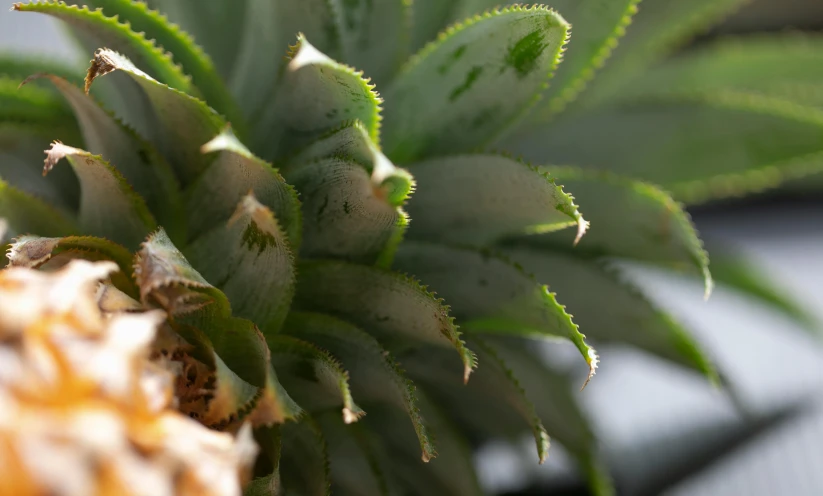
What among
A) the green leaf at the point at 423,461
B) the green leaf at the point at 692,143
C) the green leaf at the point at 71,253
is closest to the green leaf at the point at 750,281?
the green leaf at the point at 692,143

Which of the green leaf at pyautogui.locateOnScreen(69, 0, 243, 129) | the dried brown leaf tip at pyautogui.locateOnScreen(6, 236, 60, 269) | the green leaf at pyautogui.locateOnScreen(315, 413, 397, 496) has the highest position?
the green leaf at pyautogui.locateOnScreen(69, 0, 243, 129)

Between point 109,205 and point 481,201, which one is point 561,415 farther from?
point 109,205

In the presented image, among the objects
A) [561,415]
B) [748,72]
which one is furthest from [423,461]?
[748,72]

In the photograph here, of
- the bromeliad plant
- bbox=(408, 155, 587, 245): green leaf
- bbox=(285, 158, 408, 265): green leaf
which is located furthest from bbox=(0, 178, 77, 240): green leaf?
bbox=(408, 155, 587, 245): green leaf

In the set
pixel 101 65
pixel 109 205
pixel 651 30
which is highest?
pixel 651 30

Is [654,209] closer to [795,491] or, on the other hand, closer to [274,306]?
[274,306]

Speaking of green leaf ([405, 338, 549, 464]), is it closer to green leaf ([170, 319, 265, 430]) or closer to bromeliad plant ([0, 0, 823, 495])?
bromeliad plant ([0, 0, 823, 495])
